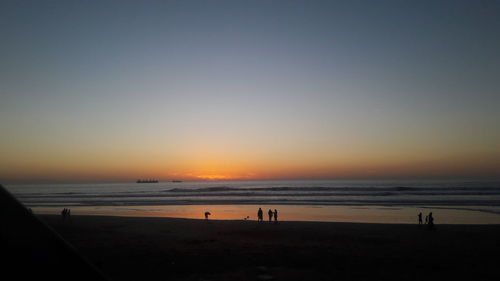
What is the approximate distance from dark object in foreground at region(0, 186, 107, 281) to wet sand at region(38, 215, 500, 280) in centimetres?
706

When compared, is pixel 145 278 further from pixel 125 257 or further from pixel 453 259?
pixel 453 259

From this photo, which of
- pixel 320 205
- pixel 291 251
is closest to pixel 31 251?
pixel 291 251

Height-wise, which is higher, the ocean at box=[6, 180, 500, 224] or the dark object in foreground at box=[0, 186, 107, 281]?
the dark object in foreground at box=[0, 186, 107, 281]

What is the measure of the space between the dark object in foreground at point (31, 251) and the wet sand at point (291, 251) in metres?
7.06

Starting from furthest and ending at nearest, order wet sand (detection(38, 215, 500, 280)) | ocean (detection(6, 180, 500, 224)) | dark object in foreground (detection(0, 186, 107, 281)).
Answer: ocean (detection(6, 180, 500, 224)) → wet sand (detection(38, 215, 500, 280)) → dark object in foreground (detection(0, 186, 107, 281))

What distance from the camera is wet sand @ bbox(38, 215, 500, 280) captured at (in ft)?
38.5

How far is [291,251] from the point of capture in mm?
15141

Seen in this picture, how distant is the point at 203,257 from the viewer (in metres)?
14.1

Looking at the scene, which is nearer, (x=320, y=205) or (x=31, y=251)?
(x=31, y=251)

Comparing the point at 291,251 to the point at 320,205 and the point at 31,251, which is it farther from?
the point at 320,205

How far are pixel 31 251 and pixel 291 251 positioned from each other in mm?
14937

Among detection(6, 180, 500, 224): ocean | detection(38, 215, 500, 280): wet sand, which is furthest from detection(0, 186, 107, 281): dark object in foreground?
detection(38, 215, 500, 280): wet sand

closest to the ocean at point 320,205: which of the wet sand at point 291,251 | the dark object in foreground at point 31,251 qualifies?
the dark object in foreground at point 31,251

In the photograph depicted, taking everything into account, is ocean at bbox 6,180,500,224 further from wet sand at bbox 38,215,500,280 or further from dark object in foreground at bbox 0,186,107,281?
wet sand at bbox 38,215,500,280
